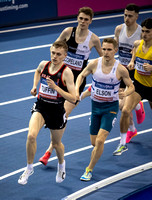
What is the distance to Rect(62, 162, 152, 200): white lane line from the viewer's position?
7.32m

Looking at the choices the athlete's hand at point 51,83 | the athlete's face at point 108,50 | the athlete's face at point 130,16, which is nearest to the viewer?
the athlete's hand at point 51,83

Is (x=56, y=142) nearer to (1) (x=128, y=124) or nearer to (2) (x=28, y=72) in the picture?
(1) (x=128, y=124)

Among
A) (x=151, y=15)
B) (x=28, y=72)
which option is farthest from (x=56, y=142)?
(x=151, y=15)

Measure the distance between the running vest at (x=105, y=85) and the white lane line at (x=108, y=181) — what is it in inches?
48.0

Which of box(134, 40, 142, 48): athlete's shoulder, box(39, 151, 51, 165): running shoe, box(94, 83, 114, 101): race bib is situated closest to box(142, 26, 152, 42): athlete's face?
box(134, 40, 142, 48): athlete's shoulder

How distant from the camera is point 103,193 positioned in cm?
748

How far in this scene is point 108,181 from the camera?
7.80 metres

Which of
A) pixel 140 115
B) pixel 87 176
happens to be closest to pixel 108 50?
pixel 87 176

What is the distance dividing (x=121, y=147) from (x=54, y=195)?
71.8 inches

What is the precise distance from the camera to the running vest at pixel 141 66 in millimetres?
8336

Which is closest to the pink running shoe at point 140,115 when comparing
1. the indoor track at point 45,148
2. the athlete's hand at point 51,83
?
the indoor track at point 45,148

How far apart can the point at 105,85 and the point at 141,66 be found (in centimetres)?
102

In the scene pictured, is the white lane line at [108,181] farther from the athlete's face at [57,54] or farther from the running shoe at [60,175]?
the athlete's face at [57,54]

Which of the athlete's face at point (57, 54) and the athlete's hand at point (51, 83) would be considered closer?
the athlete's hand at point (51, 83)
